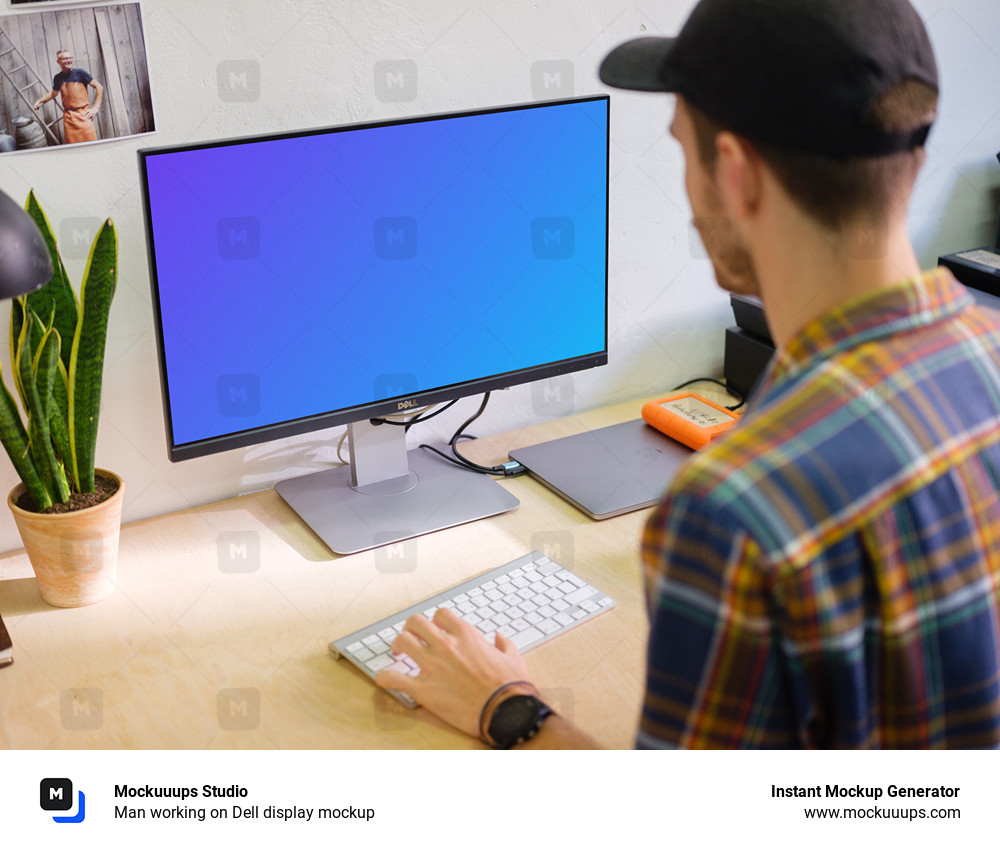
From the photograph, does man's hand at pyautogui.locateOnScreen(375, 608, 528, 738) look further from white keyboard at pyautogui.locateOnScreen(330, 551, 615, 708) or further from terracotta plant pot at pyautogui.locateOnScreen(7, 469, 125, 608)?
terracotta plant pot at pyautogui.locateOnScreen(7, 469, 125, 608)

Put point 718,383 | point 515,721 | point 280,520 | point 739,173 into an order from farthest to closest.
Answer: point 718,383
point 280,520
point 515,721
point 739,173

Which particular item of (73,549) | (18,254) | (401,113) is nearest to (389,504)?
(73,549)

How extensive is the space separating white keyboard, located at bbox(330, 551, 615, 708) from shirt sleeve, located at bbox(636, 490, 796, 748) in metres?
0.43

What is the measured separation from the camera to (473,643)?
1.03 metres

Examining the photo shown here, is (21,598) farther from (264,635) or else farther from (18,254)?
(18,254)

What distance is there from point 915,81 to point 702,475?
327 mm

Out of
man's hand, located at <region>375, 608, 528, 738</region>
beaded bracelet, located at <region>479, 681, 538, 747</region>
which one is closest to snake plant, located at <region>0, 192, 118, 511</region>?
man's hand, located at <region>375, 608, 528, 738</region>

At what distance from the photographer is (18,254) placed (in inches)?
33.6

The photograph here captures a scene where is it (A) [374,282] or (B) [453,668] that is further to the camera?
(A) [374,282]

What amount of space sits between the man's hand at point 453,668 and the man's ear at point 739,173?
0.48 meters

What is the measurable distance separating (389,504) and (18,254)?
0.62 m

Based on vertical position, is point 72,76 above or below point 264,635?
above

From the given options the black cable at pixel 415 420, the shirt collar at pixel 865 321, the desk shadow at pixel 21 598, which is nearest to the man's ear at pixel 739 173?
the shirt collar at pixel 865 321
